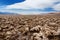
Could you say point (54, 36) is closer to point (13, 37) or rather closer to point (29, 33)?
point (29, 33)

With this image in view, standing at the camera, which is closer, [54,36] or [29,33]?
[54,36]

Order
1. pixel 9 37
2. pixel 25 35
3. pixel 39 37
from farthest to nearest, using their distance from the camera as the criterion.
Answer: pixel 25 35 < pixel 9 37 < pixel 39 37

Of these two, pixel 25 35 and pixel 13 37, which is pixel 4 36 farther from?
pixel 25 35

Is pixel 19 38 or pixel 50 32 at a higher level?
pixel 50 32

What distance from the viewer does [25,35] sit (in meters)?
11.1

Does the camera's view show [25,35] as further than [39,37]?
Yes

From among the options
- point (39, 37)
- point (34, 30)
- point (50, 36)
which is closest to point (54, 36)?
point (50, 36)

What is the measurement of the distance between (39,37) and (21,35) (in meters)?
2.90

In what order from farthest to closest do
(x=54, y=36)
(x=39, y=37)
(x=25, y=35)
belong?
(x=25, y=35) → (x=39, y=37) → (x=54, y=36)

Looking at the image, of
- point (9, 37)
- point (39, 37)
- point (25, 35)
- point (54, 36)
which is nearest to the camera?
point (54, 36)

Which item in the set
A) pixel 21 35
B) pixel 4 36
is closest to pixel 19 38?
pixel 21 35

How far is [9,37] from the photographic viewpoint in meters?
10.3

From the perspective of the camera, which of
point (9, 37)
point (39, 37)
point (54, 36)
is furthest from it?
point (9, 37)

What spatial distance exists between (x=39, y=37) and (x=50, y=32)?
0.72 metres
